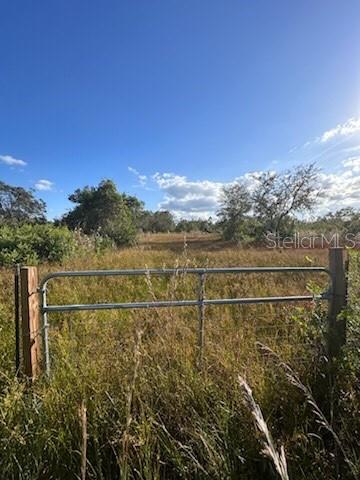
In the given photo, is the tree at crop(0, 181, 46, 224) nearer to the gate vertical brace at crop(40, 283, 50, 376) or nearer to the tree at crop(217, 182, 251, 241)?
the tree at crop(217, 182, 251, 241)

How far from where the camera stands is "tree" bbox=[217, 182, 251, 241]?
2461 cm

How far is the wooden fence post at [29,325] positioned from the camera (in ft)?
7.75

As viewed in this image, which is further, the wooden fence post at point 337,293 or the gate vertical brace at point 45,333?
the wooden fence post at point 337,293

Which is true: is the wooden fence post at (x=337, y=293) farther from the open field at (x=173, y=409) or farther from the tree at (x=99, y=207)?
the tree at (x=99, y=207)

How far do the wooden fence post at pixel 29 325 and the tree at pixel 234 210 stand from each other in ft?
73.2

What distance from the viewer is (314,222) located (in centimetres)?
2581

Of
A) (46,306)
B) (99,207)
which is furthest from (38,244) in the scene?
(99,207)

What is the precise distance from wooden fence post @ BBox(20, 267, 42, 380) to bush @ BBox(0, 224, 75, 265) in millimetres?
8699

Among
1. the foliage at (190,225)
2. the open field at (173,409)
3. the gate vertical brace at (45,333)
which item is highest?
the foliage at (190,225)

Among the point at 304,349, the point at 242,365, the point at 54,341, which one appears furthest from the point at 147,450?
the point at 54,341

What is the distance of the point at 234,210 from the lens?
82.0 ft

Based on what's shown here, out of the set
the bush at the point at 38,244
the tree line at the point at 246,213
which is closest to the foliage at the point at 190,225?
the tree line at the point at 246,213

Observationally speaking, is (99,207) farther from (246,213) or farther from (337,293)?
(337,293)

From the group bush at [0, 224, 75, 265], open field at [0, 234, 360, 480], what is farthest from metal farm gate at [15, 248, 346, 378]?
bush at [0, 224, 75, 265]
